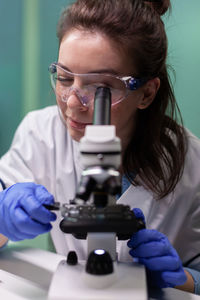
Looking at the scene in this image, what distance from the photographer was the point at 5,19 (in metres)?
2.01

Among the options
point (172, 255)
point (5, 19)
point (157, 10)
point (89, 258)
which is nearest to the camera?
point (89, 258)

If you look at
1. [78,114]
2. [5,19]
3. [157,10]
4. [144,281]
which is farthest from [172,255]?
[5,19]

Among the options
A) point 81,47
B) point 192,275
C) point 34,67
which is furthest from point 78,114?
point 34,67

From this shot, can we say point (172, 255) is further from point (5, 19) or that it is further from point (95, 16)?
point (5, 19)

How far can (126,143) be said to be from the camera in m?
1.33

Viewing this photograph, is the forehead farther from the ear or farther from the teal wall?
the teal wall

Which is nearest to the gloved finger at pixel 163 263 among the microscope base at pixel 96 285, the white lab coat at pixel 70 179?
the microscope base at pixel 96 285

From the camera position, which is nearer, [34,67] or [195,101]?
[195,101]

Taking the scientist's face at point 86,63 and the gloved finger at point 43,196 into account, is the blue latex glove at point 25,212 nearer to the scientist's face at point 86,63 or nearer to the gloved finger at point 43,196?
the gloved finger at point 43,196

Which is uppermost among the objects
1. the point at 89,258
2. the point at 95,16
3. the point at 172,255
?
the point at 95,16

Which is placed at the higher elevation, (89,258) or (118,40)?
(118,40)

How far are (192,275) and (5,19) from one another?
1671 mm

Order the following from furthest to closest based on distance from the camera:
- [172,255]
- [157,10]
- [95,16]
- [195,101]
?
[195,101] < [157,10] < [95,16] < [172,255]

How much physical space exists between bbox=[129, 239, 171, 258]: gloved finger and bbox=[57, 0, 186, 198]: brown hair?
0.30 metres
